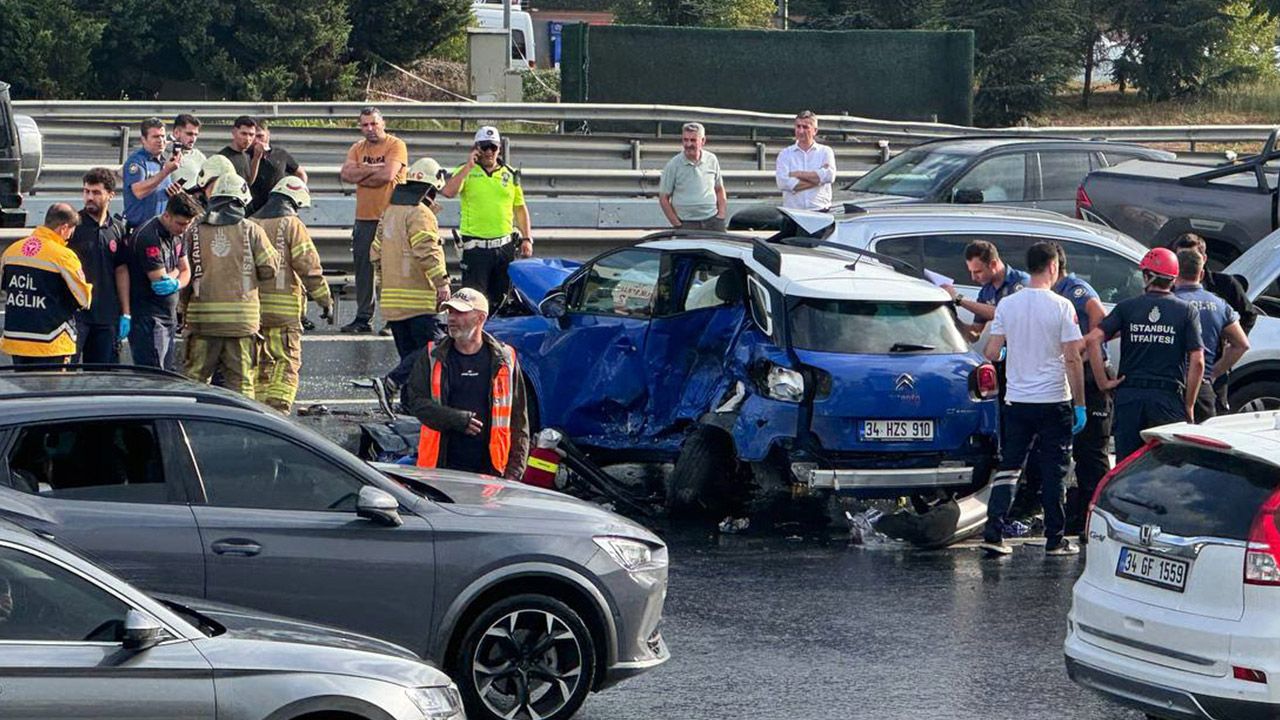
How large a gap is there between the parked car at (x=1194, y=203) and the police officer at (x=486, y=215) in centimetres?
526

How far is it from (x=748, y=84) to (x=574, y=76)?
9.37 feet

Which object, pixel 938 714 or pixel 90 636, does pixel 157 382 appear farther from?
pixel 938 714

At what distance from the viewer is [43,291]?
11789 mm

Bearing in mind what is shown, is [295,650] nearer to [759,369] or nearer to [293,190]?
[759,369]

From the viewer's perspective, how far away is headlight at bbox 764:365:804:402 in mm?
11344

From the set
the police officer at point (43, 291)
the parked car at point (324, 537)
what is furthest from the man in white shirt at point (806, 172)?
the parked car at point (324, 537)

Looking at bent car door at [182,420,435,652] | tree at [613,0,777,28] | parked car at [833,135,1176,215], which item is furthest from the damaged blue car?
tree at [613,0,777,28]

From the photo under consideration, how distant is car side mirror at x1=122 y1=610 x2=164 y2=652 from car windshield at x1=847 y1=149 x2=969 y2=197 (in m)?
13.1

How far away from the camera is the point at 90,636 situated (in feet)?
18.3

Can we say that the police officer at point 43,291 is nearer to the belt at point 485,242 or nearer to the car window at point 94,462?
the belt at point 485,242

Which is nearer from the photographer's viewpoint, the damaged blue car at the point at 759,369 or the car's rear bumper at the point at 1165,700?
the car's rear bumper at the point at 1165,700

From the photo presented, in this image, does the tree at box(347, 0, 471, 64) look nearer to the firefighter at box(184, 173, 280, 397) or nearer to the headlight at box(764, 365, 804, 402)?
the firefighter at box(184, 173, 280, 397)

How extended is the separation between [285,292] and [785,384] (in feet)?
12.1

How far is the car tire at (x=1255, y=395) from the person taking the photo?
43.1 feet
